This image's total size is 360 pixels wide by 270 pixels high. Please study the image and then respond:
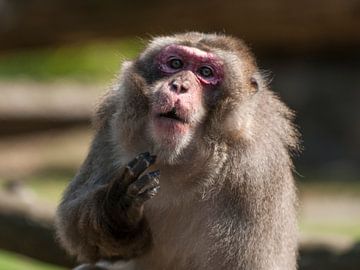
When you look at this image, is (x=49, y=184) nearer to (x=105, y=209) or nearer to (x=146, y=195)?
(x=105, y=209)

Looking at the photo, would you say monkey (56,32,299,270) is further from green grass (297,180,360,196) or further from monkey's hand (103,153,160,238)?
green grass (297,180,360,196)

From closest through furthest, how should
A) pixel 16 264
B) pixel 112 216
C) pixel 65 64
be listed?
pixel 112 216, pixel 16 264, pixel 65 64

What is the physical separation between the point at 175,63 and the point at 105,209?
3.40ft

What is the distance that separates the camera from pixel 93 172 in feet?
23.0

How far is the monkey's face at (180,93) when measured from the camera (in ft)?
20.2

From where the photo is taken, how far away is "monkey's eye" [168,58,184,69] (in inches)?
255

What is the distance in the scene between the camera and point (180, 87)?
6199 millimetres

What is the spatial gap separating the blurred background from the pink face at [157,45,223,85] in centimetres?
440

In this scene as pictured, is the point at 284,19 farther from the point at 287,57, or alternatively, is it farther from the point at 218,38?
the point at 218,38

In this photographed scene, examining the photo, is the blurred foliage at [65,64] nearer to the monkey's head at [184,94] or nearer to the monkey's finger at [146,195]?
the monkey's head at [184,94]

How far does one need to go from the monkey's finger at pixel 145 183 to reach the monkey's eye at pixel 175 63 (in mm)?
725

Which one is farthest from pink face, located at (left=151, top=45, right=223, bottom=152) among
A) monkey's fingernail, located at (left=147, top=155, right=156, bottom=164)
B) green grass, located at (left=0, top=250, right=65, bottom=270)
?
green grass, located at (left=0, top=250, right=65, bottom=270)

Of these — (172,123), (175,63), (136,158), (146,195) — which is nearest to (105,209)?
(146,195)

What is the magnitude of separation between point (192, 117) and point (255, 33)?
378 inches
